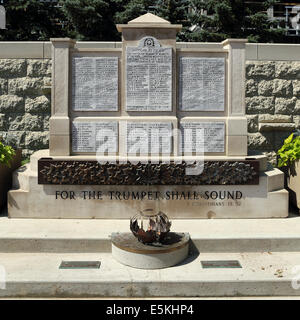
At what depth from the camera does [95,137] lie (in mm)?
7082

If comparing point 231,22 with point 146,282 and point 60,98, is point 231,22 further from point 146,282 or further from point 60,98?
point 146,282

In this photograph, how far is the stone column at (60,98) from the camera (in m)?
6.93

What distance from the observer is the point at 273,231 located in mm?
5988

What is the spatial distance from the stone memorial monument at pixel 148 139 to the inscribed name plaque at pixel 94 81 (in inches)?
0.7

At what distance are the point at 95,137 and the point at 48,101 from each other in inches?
124

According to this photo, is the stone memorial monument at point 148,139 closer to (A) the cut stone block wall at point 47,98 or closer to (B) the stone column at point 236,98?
(B) the stone column at point 236,98

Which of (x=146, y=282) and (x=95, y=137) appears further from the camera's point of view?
(x=95, y=137)

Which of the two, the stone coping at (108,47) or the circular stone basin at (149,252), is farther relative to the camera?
the stone coping at (108,47)

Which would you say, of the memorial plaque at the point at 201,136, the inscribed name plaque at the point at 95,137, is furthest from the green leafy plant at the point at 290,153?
the inscribed name plaque at the point at 95,137

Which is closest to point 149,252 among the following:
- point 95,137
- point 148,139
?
point 148,139

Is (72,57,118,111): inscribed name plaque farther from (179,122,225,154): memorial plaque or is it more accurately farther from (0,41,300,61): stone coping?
(0,41,300,61): stone coping

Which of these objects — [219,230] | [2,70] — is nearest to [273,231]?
[219,230]

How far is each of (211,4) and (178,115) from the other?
7840 millimetres

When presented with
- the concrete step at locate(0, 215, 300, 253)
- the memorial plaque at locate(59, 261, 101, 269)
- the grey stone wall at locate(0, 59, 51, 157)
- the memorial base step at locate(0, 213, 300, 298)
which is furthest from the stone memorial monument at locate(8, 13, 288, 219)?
the grey stone wall at locate(0, 59, 51, 157)
